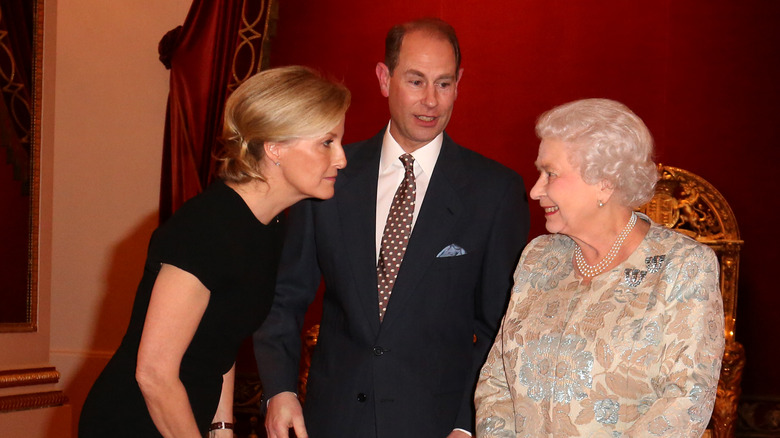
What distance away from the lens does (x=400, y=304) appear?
94.0 inches

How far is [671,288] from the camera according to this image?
1.98 metres

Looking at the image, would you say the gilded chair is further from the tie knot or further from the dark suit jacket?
the tie knot

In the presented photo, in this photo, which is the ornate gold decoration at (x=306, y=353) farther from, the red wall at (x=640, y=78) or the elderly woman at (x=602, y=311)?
the elderly woman at (x=602, y=311)

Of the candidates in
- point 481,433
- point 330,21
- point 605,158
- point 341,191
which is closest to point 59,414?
point 330,21

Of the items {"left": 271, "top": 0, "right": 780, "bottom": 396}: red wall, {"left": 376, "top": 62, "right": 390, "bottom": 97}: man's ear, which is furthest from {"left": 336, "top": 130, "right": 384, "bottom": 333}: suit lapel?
{"left": 271, "top": 0, "right": 780, "bottom": 396}: red wall

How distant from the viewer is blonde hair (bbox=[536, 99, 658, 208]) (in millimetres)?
2139

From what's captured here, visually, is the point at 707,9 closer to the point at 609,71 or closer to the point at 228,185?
the point at 609,71

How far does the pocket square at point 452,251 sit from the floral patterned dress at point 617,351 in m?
0.25

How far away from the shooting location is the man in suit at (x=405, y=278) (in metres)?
2.38

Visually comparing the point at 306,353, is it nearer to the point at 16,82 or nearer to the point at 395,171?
the point at 395,171

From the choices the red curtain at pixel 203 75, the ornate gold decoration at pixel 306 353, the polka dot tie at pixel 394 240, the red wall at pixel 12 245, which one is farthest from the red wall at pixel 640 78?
the polka dot tie at pixel 394 240

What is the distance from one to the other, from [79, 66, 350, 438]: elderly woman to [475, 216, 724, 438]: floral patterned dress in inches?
24.9

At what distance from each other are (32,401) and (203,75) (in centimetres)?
198

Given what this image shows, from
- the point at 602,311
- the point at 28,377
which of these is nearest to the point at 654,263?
the point at 602,311
